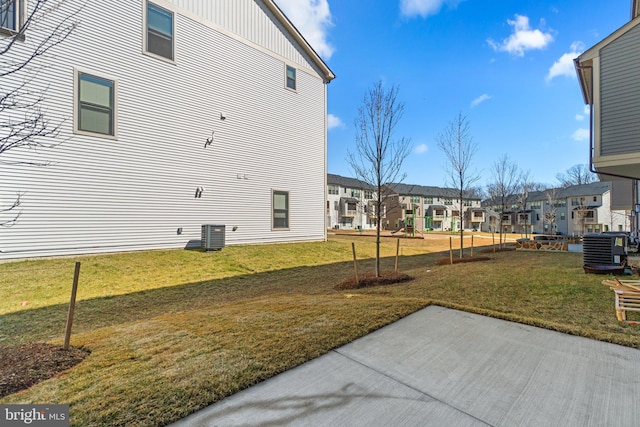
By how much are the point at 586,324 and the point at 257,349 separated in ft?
13.4

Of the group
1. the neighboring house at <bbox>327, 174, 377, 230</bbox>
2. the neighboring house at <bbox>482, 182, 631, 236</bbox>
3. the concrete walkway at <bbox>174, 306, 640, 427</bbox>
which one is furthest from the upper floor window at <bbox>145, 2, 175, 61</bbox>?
the neighboring house at <bbox>327, 174, 377, 230</bbox>

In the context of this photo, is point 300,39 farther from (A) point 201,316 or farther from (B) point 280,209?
(A) point 201,316

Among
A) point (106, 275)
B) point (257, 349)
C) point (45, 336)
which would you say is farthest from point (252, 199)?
point (257, 349)

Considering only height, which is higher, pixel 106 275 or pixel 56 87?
pixel 56 87

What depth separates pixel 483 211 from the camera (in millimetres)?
59188

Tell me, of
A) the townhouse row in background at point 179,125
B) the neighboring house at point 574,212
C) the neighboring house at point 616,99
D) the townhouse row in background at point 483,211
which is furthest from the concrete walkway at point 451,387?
the neighboring house at point 574,212

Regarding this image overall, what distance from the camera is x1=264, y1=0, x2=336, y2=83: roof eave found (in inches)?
565

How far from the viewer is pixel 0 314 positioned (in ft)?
17.2

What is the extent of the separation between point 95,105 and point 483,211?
6321 centimetres

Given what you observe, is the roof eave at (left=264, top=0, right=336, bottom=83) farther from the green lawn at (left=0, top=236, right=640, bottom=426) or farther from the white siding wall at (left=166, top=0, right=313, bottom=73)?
the green lawn at (left=0, top=236, right=640, bottom=426)

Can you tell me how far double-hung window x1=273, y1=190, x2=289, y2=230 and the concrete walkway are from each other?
1121 centimetres

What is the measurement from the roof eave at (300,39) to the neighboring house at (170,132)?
2.9 inches

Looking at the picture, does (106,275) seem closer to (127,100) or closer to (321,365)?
(127,100)

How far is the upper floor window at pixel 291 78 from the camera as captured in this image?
15109 millimetres
